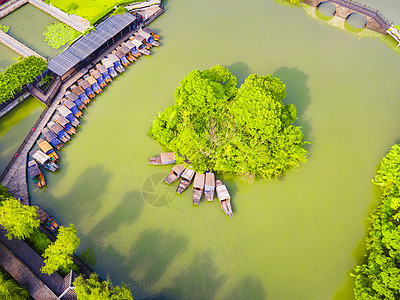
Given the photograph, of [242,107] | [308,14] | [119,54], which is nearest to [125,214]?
[242,107]

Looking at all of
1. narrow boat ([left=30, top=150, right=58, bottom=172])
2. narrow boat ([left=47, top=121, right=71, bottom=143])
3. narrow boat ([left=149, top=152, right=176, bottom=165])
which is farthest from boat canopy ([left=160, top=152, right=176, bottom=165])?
narrow boat ([left=30, top=150, right=58, bottom=172])

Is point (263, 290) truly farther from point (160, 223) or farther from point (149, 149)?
point (149, 149)

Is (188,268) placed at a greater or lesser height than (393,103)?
lesser

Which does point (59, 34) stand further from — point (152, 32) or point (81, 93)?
point (152, 32)

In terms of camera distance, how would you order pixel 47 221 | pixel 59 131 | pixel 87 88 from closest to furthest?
pixel 47 221, pixel 59 131, pixel 87 88

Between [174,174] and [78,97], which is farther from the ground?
[78,97]

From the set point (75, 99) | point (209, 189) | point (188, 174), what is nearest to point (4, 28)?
point (75, 99)
